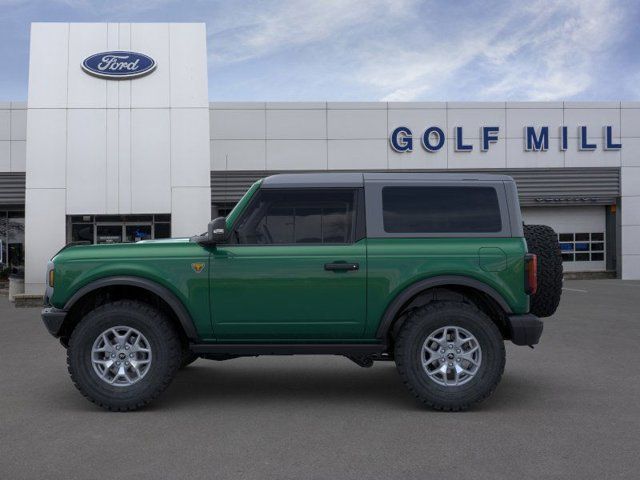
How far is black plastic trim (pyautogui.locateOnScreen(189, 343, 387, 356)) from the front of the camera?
5922 millimetres

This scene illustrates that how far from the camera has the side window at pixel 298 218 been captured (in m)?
6.01

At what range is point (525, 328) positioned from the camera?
19.1ft

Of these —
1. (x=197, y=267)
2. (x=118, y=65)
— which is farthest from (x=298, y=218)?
(x=118, y=65)

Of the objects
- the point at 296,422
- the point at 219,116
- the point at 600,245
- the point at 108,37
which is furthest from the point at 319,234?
the point at 600,245

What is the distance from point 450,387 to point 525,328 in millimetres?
796

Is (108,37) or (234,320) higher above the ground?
(108,37)

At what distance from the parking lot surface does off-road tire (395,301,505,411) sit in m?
0.14

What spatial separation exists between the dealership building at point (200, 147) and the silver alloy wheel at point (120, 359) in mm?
15727

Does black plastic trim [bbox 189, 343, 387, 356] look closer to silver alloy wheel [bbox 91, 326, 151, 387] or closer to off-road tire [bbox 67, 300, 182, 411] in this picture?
off-road tire [bbox 67, 300, 182, 411]

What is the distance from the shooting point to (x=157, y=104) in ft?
69.9

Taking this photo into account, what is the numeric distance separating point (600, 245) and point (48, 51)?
22.3 m

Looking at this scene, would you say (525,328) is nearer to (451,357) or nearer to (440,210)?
(451,357)

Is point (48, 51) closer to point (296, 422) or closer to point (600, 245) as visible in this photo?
point (296, 422)

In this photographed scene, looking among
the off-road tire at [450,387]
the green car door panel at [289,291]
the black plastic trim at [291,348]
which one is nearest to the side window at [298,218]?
the green car door panel at [289,291]
